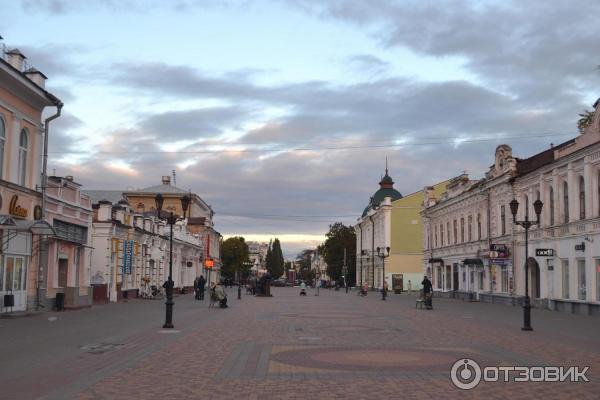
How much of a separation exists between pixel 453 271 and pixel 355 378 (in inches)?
1831

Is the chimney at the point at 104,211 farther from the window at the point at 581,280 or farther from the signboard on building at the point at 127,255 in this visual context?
the window at the point at 581,280

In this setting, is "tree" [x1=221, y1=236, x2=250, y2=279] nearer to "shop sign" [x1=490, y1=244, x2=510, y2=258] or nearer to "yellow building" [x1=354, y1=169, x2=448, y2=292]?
"yellow building" [x1=354, y1=169, x2=448, y2=292]

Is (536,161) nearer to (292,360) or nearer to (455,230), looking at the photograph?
(455,230)

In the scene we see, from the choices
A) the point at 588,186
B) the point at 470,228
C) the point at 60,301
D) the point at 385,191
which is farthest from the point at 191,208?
the point at 588,186

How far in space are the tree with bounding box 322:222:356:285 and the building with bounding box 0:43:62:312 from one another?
86351 mm

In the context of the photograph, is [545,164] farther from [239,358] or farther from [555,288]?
[239,358]

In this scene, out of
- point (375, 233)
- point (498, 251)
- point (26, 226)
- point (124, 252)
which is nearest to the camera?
point (26, 226)

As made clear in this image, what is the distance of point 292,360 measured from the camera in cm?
1368

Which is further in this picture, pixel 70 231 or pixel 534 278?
pixel 534 278

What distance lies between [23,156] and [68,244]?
5.92 metres

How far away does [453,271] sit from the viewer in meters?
56.3

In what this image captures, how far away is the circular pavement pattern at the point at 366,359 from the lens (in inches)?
505

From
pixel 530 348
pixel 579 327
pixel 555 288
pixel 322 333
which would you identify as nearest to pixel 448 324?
pixel 579 327

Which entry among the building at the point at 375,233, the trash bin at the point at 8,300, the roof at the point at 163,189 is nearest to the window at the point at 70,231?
the trash bin at the point at 8,300
